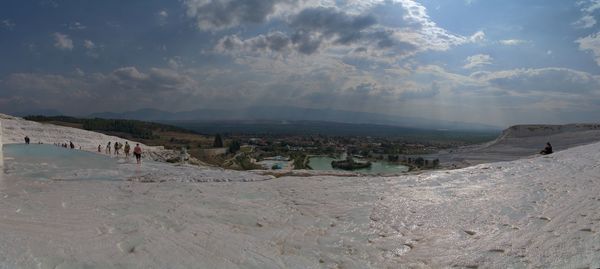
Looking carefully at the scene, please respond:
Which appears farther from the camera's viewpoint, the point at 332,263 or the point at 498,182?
the point at 498,182

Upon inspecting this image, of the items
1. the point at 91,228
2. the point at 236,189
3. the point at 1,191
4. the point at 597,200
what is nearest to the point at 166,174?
the point at 236,189

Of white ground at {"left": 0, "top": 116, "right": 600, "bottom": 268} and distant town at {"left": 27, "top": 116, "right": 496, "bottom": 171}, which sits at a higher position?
white ground at {"left": 0, "top": 116, "right": 600, "bottom": 268}

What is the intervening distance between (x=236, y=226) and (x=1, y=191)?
863 cm

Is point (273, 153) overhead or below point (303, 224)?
below

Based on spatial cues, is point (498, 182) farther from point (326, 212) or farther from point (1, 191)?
point (1, 191)

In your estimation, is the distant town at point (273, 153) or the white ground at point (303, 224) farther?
the distant town at point (273, 153)

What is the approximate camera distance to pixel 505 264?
6379mm

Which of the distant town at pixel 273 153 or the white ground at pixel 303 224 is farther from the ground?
the white ground at pixel 303 224

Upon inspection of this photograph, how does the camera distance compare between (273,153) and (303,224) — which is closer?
(303,224)

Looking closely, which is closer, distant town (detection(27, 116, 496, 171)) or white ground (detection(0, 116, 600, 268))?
white ground (detection(0, 116, 600, 268))

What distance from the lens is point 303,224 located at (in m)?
9.17

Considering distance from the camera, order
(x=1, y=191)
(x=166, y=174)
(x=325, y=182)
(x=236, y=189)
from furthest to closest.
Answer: (x=166, y=174)
(x=325, y=182)
(x=236, y=189)
(x=1, y=191)

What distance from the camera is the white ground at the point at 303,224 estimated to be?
22.0 feet

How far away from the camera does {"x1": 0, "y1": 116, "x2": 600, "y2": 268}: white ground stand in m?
6.70
